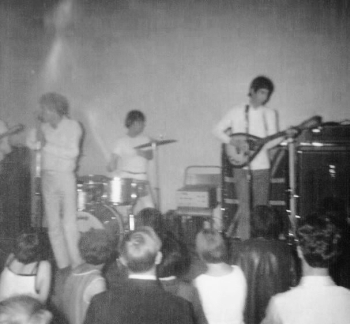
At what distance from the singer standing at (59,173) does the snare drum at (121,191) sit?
0.87 metres

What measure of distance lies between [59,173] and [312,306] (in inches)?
122

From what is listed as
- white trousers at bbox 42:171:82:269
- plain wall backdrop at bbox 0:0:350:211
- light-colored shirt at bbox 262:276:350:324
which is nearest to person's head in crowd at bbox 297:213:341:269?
light-colored shirt at bbox 262:276:350:324

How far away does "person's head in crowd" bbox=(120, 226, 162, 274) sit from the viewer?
1.79 m

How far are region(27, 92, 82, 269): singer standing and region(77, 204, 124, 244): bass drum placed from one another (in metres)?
1.11

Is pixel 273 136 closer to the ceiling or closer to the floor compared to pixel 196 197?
closer to the ceiling

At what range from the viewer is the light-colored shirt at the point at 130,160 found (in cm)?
569

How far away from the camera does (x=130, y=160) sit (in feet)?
18.7

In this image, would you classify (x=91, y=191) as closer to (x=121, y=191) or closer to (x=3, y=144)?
(x=121, y=191)

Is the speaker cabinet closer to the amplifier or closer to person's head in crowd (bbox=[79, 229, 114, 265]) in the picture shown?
the amplifier

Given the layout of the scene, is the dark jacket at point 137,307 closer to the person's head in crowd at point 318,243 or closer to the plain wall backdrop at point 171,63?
the person's head in crowd at point 318,243

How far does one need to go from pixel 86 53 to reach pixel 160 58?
1125 millimetres

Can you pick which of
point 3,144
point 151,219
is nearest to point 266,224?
point 151,219

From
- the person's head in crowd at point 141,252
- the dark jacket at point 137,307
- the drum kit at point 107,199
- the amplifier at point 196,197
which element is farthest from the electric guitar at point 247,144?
the dark jacket at point 137,307

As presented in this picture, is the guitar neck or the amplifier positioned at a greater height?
the guitar neck
